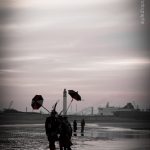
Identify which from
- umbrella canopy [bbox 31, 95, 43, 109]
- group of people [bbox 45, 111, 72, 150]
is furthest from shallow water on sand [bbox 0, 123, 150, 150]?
umbrella canopy [bbox 31, 95, 43, 109]

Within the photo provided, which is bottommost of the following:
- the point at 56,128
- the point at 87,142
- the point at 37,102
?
the point at 87,142

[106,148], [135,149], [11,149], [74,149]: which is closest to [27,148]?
[11,149]

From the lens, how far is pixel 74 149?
20719 millimetres

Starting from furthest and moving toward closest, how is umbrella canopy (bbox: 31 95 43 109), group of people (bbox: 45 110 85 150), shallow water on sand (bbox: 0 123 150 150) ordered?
shallow water on sand (bbox: 0 123 150 150) → umbrella canopy (bbox: 31 95 43 109) → group of people (bbox: 45 110 85 150)

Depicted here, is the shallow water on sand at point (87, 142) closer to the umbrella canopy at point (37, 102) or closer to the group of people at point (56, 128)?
the group of people at point (56, 128)

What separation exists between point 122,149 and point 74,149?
244 centimetres

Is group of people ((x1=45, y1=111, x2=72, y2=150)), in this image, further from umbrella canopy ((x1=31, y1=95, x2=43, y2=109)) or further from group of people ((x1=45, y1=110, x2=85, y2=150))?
umbrella canopy ((x1=31, y1=95, x2=43, y2=109))

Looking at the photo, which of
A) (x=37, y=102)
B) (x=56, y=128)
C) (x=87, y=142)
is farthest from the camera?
(x=87, y=142)

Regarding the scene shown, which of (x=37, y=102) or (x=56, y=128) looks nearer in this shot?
(x=56, y=128)

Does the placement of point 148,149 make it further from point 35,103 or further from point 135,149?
point 35,103

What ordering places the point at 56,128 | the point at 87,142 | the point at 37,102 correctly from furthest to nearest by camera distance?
1. the point at 87,142
2. the point at 37,102
3. the point at 56,128

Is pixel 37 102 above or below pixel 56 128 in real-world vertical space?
above

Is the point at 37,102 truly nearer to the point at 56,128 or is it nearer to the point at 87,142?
the point at 56,128

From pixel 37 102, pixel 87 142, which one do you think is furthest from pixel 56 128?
pixel 87 142
